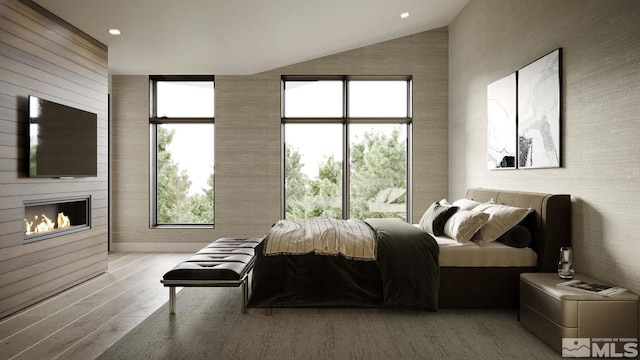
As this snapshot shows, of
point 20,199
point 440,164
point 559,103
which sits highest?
point 559,103

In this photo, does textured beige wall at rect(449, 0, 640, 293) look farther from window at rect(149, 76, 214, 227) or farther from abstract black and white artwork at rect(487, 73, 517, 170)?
window at rect(149, 76, 214, 227)

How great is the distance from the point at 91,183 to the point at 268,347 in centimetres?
317

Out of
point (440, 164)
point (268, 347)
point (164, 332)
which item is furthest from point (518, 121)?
point (164, 332)

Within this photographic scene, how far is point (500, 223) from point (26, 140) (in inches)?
164

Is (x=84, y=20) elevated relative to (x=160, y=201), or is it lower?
elevated

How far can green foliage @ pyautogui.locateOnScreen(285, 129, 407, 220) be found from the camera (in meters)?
6.61

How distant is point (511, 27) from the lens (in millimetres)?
4457

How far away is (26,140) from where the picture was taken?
3793mm

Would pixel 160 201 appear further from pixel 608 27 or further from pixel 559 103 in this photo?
pixel 608 27

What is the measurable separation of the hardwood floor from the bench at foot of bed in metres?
0.46

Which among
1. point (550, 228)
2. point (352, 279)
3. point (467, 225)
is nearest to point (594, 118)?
point (550, 228)

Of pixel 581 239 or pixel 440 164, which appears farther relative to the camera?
pixel 440 164

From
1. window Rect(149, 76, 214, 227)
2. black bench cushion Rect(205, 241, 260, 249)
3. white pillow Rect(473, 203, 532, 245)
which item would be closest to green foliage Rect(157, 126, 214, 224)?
window Rect(149, 76, 214, 227)

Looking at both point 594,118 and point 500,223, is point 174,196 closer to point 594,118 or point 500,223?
point 500,223
